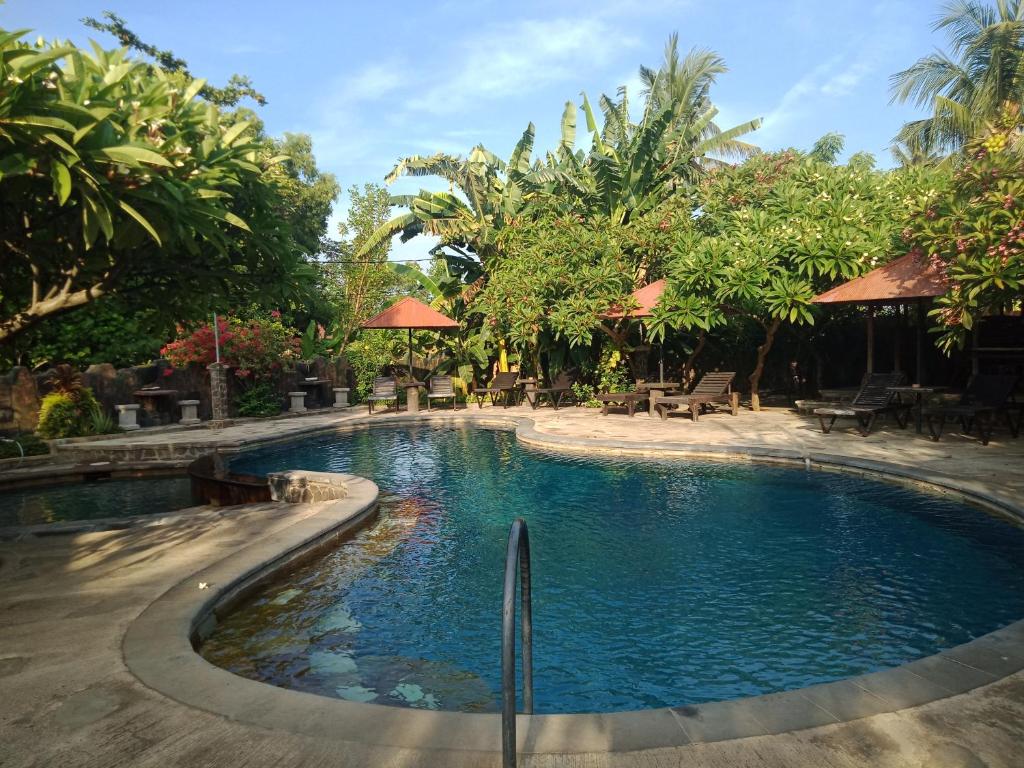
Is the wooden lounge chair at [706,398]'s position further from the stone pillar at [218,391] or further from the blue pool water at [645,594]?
the stone pillar at [218,391]

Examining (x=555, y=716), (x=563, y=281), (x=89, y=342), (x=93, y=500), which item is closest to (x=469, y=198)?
(x=563, y=281)

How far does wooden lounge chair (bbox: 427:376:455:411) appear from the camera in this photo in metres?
20.0

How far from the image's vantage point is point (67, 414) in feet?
46.8

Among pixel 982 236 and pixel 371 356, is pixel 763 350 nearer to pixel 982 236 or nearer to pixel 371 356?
pixel 982 236

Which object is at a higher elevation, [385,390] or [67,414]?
[385,390]

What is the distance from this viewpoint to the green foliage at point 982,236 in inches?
350

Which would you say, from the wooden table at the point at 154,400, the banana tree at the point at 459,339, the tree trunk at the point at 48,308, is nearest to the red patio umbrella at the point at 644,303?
the banana tree at the point at 459,339

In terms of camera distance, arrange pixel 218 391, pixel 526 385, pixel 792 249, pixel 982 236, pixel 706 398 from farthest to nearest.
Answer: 1. pixel 526 385
2. pixel 218 391
3. pixel 706 398
4. pixel 792 249
5. pixel 982 236

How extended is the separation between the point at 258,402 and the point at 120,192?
1556 centimetres

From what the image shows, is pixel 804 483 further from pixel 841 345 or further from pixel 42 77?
pixel 841 345

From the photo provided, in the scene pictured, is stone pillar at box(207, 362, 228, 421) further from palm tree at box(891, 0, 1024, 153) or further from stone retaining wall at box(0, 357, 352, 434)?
palm tree at box(891, 0, 1024, 153)

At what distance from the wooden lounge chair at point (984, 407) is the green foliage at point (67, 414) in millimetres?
16562

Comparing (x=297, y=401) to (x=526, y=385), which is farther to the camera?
(x=526, y=385)

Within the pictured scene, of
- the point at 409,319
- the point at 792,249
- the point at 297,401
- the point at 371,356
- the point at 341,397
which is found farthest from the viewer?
the point at 371,356
